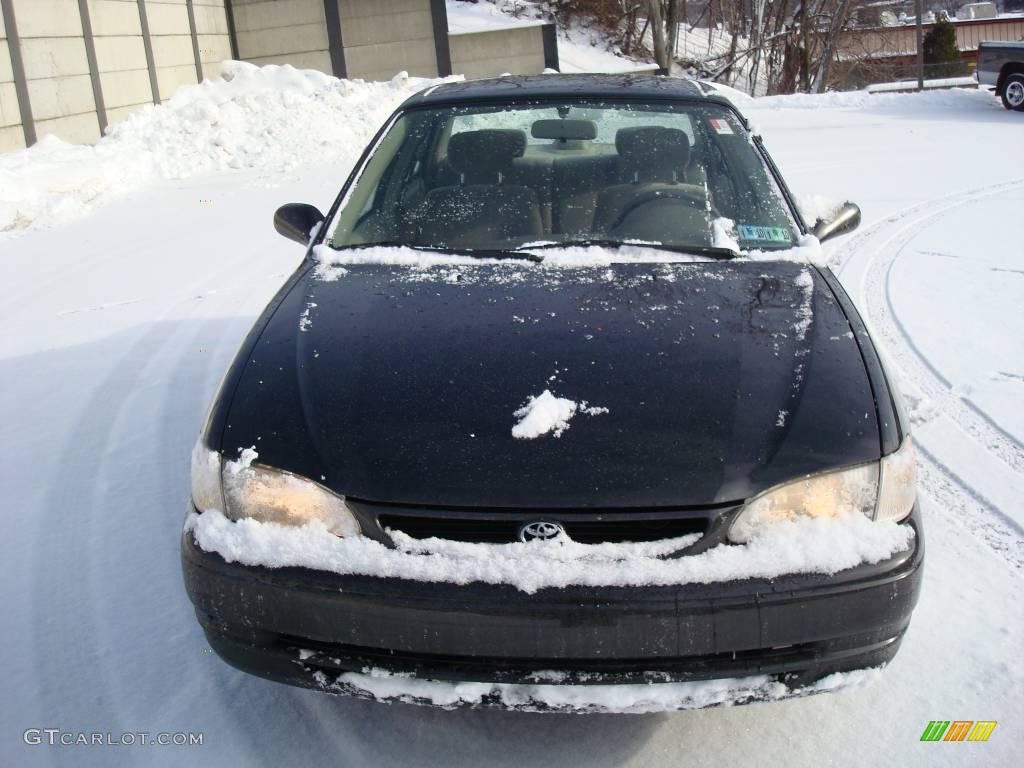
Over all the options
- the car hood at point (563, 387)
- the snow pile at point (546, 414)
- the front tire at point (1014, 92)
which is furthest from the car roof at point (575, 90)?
the front tire at point (1014, 92)

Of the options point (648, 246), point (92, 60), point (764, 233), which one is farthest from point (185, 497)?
point (92, 60)

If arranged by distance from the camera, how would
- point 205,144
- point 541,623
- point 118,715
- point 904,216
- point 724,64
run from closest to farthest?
point 541,623 < point 118,715 < point 904,216 < point 205,144 < point 724,64

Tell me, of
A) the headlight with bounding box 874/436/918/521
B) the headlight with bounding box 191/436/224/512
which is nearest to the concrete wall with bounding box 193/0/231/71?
the headlight with bounding box 191/436/224/512

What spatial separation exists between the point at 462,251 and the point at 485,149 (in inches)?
28.4

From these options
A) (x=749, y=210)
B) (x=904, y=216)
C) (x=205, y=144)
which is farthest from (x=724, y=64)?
(x=749, y=210)

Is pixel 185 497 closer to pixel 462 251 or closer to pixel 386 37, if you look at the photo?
pixel 462 251

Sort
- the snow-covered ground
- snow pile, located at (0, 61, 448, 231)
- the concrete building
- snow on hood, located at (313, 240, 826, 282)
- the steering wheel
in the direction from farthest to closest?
the concrete building, snow pile, located at (0, 61, 448, 231), the steering wheel, snow on hood, located at (313, 240, 826, 282), the snow-covered ground

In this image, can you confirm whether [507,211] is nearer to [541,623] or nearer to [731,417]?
[731,417]

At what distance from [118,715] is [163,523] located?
1.00 m

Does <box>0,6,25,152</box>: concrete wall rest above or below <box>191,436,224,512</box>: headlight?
above

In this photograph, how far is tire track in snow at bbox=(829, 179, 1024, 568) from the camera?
3.19 metres

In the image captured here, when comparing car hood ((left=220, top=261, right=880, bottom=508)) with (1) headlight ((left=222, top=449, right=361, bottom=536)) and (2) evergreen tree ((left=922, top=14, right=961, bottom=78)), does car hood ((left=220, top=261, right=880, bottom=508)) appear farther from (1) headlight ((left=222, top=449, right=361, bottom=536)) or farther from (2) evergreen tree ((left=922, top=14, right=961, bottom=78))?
(2) evergreen tree ((left=922, top=14, right=961, bottom=78))

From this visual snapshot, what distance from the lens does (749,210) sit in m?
3.22

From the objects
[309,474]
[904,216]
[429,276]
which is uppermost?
[429,276]
